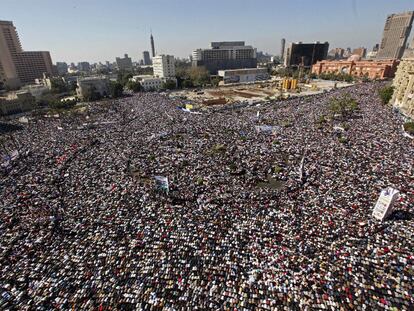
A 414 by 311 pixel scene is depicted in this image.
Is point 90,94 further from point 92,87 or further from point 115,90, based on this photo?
point 115,90

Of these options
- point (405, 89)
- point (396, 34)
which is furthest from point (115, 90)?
point (396, 34)

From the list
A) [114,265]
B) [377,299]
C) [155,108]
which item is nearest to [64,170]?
[114,265]

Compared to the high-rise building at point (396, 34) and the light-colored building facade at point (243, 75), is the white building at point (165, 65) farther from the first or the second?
the high-rise building at point (396, 34)

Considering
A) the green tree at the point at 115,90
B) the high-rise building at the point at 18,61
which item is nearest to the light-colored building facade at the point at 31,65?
the high-rise building at the point at 18,61

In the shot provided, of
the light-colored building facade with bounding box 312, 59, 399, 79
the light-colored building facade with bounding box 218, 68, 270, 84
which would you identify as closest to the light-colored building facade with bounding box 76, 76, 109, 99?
the light-colored building facade with bounding box 218, 68, 270, 84

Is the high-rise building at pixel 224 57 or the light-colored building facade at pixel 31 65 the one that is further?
the high-rise building at pixel 224 57

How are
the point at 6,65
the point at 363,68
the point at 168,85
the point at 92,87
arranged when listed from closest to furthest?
1. the point at 92,87
2. the point at 168,85
3. the point at 363,68
4. the point at 6,65

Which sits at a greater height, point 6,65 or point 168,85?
point 6,65
